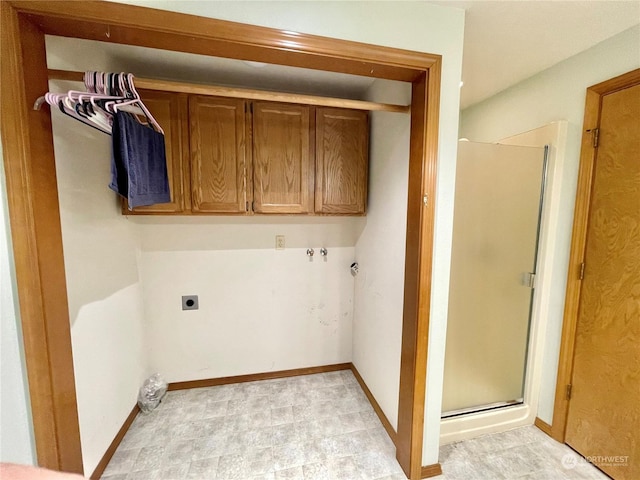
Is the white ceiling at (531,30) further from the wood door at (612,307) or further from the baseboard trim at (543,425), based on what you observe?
the baseboard trim at (543,425)

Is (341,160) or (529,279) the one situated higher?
(341,160)

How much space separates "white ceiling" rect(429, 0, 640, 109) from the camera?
1.19 m

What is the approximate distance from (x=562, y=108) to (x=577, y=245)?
0.88 m

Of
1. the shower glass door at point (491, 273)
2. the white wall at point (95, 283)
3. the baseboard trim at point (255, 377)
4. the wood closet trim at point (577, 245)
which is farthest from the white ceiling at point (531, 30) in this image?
the baseboard trim at point (255, 377)

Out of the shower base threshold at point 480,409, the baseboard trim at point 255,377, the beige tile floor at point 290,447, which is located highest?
the shower base threshold at point 480,409

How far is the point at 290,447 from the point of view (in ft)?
5.37

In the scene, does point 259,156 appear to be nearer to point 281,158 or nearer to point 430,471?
point 281,158

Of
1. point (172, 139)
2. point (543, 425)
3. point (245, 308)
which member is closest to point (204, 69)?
point (172, 139)

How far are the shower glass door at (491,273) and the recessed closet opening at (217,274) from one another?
0.42 m

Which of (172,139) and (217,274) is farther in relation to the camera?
(217,274)

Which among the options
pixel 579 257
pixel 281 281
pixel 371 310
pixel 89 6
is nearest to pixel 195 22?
pixel 89 6

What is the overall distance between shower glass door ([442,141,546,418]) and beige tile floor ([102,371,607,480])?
0.92 ft

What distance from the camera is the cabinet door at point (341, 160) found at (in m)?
1.95

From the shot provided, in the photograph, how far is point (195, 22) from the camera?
3.27ft
